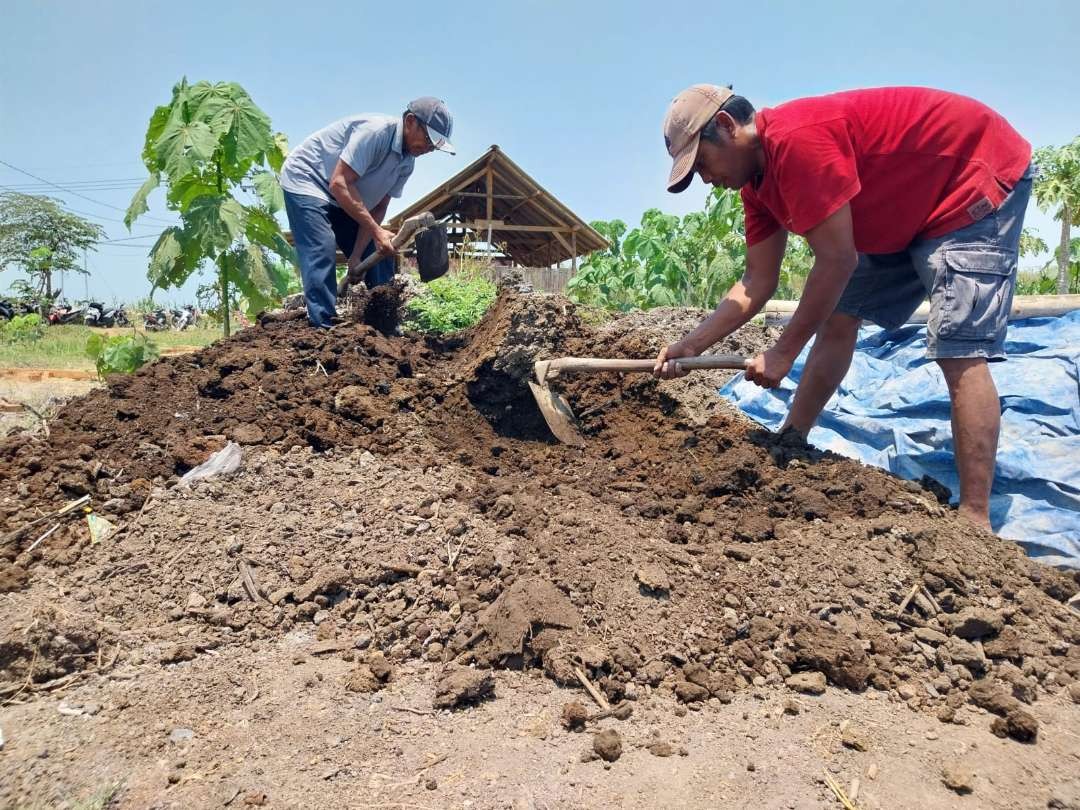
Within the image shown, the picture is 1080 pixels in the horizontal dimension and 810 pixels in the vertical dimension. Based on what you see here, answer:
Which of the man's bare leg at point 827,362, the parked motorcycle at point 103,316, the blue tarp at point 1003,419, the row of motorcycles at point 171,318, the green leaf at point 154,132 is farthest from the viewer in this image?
the row of motorcycles at point 171,318

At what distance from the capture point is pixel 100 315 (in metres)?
24.4

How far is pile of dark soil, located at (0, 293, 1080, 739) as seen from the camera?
2111mm

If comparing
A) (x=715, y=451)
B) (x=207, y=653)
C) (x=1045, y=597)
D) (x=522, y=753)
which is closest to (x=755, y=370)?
(x=715, y=451)

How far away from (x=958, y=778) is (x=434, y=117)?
441cm

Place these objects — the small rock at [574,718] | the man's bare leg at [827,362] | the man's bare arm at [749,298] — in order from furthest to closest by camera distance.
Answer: the man's bare leg at [827,362] → the man's bare arm at [749,298] → the small rock at [574,718]

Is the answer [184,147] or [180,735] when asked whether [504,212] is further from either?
[180,735]

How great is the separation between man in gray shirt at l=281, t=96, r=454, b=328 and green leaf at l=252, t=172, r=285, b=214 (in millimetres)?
260

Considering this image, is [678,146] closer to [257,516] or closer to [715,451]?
[715,451]

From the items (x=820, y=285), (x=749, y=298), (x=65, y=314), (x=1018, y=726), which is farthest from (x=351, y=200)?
(x=65, y=314)

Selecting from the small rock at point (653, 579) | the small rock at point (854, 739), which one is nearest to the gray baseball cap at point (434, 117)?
the small rock at point (653, 579)

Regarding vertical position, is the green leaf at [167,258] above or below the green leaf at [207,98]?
below

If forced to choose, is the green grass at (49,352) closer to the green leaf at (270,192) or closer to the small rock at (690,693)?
the green leaf at (270,192)

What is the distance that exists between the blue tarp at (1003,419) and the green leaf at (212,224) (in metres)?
3.54

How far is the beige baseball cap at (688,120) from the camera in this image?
2.68 m
